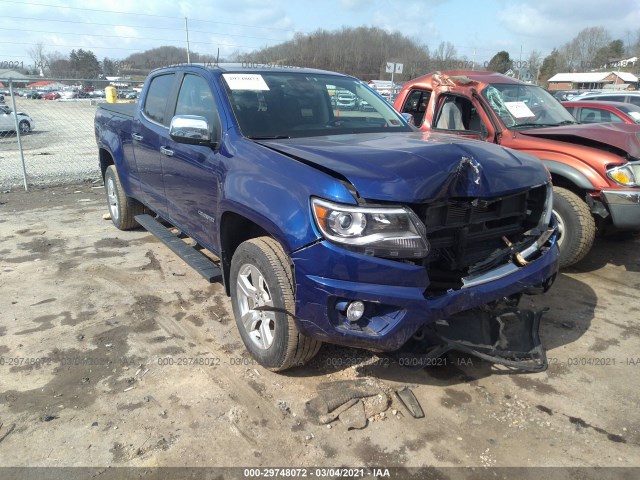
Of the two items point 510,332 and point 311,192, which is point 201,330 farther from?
point 510,332

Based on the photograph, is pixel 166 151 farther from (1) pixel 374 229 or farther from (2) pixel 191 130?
(1) pixel 374 229

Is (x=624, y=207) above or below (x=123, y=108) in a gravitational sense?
below

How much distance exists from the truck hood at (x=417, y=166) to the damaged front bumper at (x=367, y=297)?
14.0 inches

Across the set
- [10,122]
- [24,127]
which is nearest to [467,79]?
[24,127]

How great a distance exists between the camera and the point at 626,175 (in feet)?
14.8

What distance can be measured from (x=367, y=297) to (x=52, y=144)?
17.5 metres

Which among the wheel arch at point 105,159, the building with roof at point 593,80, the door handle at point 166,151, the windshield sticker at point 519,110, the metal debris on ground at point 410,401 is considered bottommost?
the metal debris on ground at point 410,401

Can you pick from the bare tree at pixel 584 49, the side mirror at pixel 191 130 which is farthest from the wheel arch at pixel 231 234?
the bare tree at pixel 584 49

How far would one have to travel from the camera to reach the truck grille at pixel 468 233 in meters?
2.66

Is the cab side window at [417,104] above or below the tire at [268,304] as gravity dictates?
above

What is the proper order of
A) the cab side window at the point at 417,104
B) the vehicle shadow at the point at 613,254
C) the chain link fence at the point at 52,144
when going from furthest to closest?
the chain link fence at the point at 52,144 → the cab side window at the point at 417,104 → the vehicle shadow at the point at 613,254

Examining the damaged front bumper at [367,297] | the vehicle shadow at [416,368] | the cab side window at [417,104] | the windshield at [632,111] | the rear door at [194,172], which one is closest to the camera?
the damaged front bumper at [367,297]

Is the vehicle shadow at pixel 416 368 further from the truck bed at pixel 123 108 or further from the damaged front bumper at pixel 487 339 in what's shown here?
the truck bed at pixel 123 108

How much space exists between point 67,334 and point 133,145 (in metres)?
2.11
